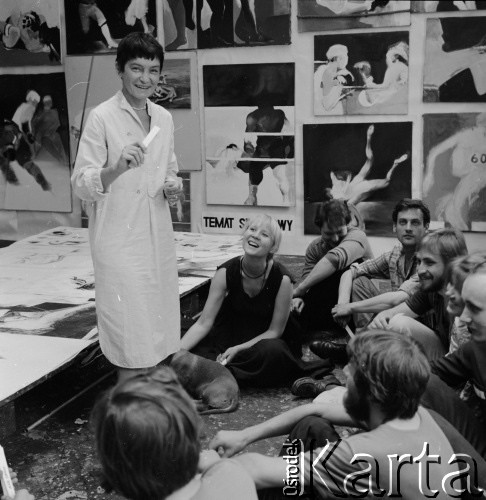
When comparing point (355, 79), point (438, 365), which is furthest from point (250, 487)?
point (355, 79)

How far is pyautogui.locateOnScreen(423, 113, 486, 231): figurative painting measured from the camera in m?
5.39

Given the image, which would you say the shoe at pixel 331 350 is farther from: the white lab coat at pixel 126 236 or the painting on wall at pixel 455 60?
the painting on wall at pixel 455 60

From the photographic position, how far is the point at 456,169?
546 centimetres

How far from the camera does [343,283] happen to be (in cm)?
429

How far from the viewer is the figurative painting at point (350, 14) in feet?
17.6

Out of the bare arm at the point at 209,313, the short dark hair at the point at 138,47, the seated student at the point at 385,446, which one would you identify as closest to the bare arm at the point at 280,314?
the bare arm at the point at 209,313

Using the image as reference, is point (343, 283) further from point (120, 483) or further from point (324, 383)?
point (120, 483)

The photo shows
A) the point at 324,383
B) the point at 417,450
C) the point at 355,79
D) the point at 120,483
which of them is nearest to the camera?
the point at 120,483

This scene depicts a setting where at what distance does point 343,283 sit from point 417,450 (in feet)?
7.88

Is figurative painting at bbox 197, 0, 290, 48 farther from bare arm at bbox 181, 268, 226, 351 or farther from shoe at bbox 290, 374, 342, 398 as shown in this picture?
shoe at bbox 290, 374, 342, 398

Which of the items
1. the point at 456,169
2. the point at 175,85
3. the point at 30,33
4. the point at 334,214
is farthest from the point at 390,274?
the point at 30,33

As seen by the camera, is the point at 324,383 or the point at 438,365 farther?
the point at 324,383

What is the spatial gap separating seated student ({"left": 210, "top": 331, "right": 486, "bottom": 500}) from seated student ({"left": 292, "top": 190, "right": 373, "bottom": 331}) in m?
2.27

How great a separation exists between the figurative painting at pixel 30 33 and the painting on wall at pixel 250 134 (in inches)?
49.3
